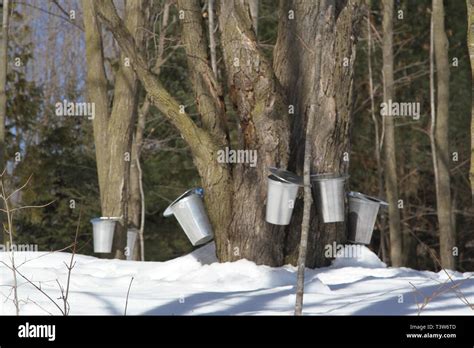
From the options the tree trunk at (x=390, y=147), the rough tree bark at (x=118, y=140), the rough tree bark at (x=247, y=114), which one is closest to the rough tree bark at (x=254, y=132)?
the rough tree bark at (x=247, y=114)

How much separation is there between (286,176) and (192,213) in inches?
44.7

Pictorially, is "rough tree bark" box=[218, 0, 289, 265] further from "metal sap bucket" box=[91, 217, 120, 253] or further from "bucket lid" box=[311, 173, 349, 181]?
"metal sap bucket" box=[91, 217, 120, 253]

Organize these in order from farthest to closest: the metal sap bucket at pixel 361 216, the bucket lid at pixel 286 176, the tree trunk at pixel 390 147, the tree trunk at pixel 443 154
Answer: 1. the tree trunk at pixel 390 147
2. the tree trunk at pixel 443 154
3. the metal sap bucket at pixel 361 216
4. the bucket lid at pixel 286 176

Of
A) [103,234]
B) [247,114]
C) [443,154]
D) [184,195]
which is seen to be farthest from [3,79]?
[443,154]

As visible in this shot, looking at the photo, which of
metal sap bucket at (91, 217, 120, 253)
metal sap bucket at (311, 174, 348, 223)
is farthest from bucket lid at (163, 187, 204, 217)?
metal sap bucket at (91, 217, 120, 253)

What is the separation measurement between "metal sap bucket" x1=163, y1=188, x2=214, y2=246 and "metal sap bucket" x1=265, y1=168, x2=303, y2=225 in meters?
0.78

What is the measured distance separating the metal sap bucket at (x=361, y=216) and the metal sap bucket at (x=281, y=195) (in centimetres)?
108

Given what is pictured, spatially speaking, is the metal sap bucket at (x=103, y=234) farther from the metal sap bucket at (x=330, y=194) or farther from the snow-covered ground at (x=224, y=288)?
the metal sap bucket at (x=330, y=194)

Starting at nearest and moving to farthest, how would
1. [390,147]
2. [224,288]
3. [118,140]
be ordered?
1. [224,288]
2. [118,140]
3. [390,147]

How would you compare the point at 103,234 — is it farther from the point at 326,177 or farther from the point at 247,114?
the point at 326,177

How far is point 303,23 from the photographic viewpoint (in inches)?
320

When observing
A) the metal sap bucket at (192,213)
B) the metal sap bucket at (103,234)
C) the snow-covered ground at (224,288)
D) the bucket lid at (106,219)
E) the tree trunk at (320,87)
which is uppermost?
the tree trunk at (320,87)

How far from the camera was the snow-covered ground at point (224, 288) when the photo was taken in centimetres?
552

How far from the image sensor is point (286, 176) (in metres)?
7.22
